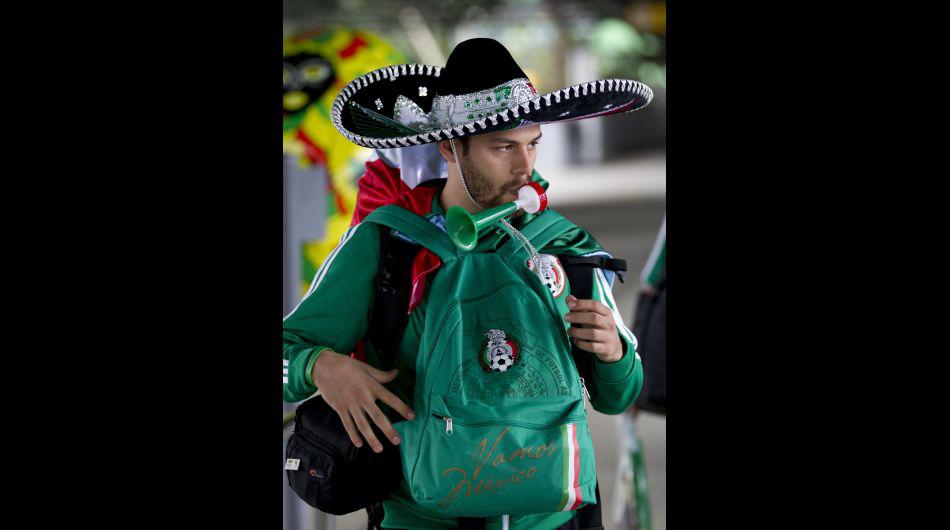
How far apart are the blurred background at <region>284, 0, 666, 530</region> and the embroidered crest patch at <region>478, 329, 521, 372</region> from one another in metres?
0.56

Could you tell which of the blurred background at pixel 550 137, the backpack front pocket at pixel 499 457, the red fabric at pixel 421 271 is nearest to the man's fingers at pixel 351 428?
Answer: the backpack front pocket at pixel 499 457

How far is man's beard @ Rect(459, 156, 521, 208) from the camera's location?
5.88ft

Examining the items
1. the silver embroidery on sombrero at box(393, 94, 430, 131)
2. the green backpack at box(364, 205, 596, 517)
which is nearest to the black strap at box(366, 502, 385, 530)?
the green backpack at box(364, 205, 596, 517)

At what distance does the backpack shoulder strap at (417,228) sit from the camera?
1792 mm

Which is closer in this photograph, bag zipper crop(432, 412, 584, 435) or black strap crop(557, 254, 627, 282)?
bag zipper crop(432, 412, 584, 435)

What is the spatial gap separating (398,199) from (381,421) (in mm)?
453

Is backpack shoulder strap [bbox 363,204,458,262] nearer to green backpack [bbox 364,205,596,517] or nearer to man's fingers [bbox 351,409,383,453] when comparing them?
green backpack [bbox 364,205,596,517]

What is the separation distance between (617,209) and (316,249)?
790 centimetres

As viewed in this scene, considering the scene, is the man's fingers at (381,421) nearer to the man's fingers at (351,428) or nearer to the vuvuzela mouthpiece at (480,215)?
the man's fingers at (351,428)

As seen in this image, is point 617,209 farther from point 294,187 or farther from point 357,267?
point 357,267

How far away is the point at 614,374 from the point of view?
1773mm

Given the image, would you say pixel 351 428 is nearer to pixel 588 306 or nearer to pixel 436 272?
pixel 436 272

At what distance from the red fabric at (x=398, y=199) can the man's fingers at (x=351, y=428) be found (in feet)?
0.71

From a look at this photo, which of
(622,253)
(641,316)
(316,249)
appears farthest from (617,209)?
(641,316)
